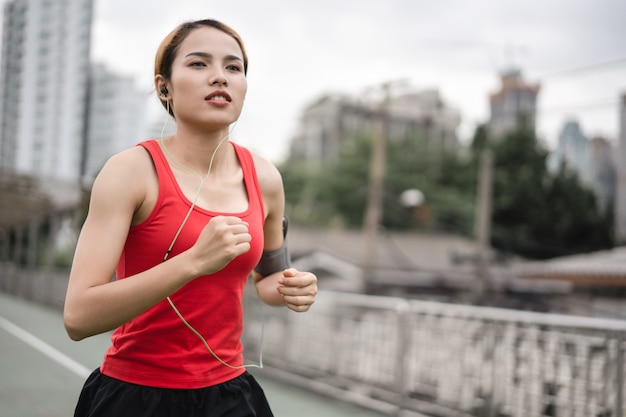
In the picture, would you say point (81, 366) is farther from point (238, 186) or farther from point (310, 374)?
point (238, 186)

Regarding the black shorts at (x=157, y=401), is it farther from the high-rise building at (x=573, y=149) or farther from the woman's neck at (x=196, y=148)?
the high-rise building at (x=573, y=149)

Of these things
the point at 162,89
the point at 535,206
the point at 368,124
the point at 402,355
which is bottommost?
the point at 402,355

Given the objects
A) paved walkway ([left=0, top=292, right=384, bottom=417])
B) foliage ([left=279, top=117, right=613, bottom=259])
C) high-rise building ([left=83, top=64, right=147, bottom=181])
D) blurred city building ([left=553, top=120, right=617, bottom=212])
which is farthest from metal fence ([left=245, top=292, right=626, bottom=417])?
high-rise building ([left=83, top=64, right=147, bottom=181])

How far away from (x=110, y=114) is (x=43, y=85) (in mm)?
9589

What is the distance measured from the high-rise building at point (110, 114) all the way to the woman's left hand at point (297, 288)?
52.1 meters

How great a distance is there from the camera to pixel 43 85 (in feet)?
210

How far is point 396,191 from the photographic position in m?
46.5

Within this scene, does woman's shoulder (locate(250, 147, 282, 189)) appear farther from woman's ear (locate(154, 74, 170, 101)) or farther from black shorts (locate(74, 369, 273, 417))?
black shorts (locate(74, 369, 273, 417))

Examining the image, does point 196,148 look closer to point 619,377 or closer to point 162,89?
point 162,89

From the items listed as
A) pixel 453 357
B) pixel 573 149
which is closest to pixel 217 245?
pixel 453 357

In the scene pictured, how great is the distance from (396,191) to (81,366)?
37259 mm

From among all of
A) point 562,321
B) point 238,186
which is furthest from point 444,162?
point 238,186

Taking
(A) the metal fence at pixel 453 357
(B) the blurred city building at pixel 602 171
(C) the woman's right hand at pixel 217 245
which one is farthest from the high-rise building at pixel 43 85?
(C) the woman's right hand at pixel 217 245

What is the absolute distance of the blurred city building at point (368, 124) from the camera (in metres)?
77.1
